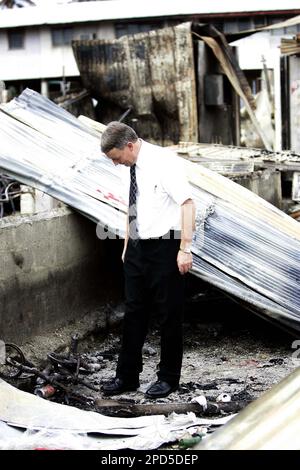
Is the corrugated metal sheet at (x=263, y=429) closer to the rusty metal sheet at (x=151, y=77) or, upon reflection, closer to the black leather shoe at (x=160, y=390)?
the black leather shoe at (x=160, y=390)

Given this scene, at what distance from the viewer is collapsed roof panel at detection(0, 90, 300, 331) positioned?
22.1 ft

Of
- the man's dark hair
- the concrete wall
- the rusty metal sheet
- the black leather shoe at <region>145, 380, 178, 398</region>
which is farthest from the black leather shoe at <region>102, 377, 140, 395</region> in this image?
the rusty metal sheet

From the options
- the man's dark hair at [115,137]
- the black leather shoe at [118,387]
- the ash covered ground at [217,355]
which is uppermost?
the man's dark hair at [115,137]

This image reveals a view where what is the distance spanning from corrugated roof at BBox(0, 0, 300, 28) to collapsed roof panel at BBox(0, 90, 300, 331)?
27.0 meters

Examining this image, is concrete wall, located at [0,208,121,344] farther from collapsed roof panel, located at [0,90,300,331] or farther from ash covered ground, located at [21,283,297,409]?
collapsed roof panel, located at [0,90,300,331]

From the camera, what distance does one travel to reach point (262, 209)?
7855 millimetres

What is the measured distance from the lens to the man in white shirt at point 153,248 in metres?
5.55

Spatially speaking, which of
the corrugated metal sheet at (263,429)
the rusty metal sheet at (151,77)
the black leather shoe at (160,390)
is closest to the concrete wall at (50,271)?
the black leather shoe at (160,390)

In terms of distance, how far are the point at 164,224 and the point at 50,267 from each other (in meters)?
1.64

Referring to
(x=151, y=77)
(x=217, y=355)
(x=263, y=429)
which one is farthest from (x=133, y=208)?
(x=151, y=77)

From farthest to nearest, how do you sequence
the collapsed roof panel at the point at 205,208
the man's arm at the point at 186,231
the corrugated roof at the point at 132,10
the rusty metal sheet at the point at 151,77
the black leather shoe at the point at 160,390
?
the corrugated roof at the point at 132,10 → the rusty metal sheet at the point at 151,77 → the collapsed roof panel at the point at 205,208 → the black leather shoe at the point at 160,390 → the man's arm at the point at 186,231

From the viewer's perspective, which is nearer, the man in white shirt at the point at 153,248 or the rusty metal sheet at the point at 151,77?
the man in white shirt at the point at 153,248

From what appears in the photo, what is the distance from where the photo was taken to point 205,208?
7359 mm

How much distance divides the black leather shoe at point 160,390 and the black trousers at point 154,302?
0.03 metres
